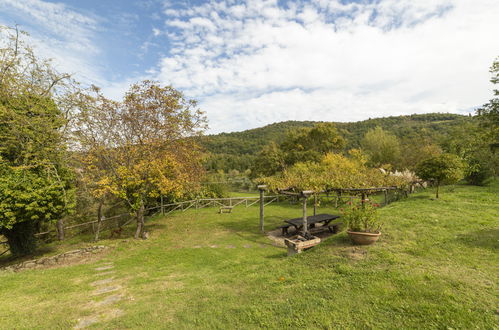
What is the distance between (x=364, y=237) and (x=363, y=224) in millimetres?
341

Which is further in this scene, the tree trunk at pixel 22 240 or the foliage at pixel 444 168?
the foliage at pixel 444 168

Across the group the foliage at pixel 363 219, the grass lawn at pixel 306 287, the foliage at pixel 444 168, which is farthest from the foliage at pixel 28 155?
the foliage at pixel 444 168

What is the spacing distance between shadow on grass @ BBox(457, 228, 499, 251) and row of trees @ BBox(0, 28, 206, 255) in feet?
32.8

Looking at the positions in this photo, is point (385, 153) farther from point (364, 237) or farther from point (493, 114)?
point (364, 237)

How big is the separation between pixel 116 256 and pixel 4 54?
30.8 feet

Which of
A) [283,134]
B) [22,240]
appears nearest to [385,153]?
[283,134]

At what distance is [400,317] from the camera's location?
3.09 metres

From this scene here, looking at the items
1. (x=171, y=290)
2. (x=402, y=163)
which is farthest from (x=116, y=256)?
(x=402, y=163)

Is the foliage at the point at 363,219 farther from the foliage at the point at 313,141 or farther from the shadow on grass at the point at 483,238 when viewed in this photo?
the foliage at the point at 313,141

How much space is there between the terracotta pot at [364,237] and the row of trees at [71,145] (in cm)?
753

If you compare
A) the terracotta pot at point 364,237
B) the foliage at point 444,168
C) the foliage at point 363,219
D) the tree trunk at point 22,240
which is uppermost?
the foliage at point 444,168

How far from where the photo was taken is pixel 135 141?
33.1 feet

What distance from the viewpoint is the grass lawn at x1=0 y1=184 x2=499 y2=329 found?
10.7 feet

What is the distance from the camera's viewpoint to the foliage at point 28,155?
7328 millimetres
